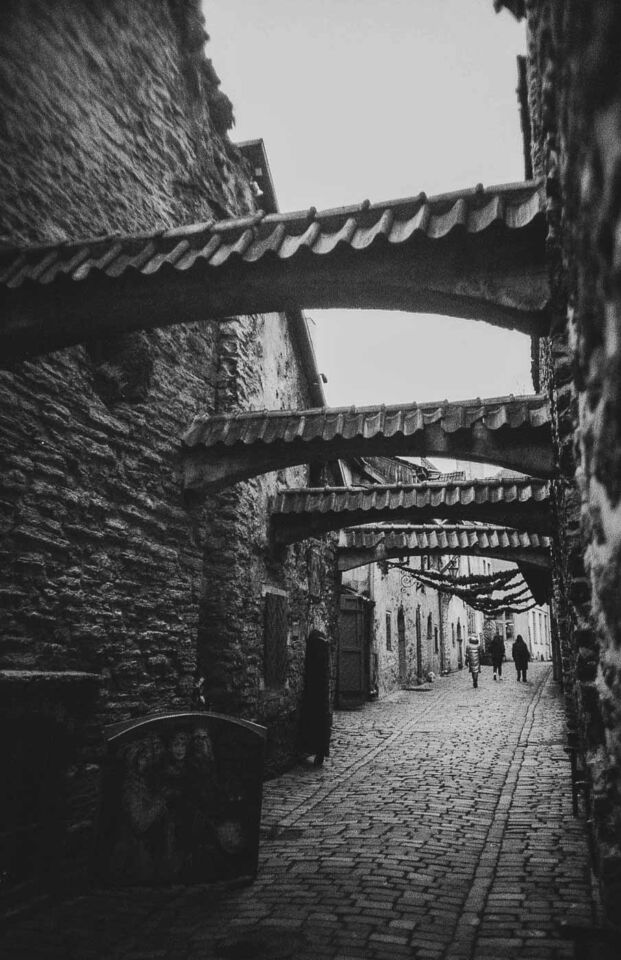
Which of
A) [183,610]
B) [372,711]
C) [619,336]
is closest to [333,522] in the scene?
[183,610]

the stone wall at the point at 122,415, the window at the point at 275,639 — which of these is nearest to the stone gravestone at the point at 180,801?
the stone wall at the point at 122,415

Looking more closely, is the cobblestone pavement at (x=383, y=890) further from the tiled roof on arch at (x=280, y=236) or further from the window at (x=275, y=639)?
the tiled roof on arch at (x=280, y=236)

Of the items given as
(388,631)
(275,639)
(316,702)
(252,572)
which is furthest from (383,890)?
(388,631)

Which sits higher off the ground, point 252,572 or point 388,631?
point 252,572

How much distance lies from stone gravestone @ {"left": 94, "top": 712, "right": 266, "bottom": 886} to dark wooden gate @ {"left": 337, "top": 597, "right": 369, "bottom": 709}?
38.1 feet

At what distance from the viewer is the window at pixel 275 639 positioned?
8789 mm

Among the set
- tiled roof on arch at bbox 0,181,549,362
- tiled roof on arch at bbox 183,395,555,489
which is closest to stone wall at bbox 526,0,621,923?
tiled roof on arch at bbox 0,181,549,362

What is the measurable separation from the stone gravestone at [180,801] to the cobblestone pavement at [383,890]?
0.25 metres

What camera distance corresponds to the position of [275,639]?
9078 millimetres

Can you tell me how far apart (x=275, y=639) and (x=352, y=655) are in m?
7.51

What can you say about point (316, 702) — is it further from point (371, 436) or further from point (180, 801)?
point (180, 801)

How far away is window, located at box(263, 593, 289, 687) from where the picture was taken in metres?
8.79

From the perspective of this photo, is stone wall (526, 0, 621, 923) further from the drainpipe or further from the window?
the drainpipe

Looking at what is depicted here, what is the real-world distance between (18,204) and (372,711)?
42.7ft
